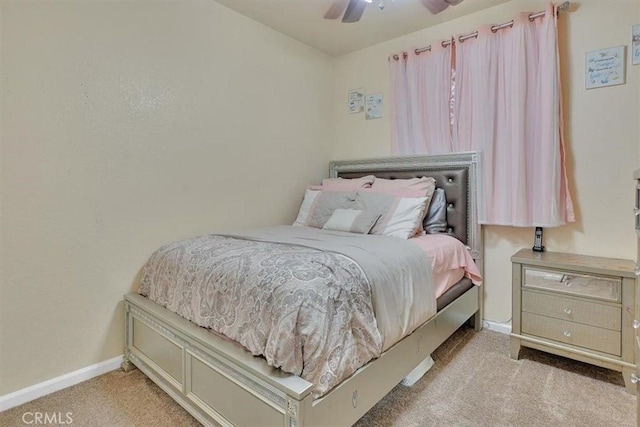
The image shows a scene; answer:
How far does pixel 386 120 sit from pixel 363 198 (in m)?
1.03

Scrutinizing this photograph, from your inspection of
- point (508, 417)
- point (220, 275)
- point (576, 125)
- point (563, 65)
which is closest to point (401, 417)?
point (508, 417)

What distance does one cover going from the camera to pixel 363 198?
8.32ft

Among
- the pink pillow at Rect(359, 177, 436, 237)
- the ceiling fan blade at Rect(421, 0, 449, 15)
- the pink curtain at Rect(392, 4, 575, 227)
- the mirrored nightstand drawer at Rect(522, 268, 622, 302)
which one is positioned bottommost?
the mirrored nightstand drawer at Rect(522, 268, 622, 302)

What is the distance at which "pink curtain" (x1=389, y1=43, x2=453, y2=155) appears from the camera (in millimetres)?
2754

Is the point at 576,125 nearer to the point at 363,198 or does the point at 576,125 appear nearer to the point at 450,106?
the point at 450,106

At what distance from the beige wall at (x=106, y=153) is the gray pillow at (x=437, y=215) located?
54.3 inches

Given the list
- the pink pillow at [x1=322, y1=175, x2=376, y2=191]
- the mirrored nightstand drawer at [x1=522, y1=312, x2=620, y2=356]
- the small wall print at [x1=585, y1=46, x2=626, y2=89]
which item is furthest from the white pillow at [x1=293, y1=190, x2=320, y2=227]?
the small wall print at [x1=585, y1=46, x2=626, y2=89]

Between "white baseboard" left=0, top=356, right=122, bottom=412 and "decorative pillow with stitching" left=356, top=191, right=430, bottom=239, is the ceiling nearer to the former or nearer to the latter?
"decorative pillow with stitching" left=356, top=191, right=430, bottom=239

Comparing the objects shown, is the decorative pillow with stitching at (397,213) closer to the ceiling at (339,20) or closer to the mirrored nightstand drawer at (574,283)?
the mirrored nightstand drawer at (574,283)

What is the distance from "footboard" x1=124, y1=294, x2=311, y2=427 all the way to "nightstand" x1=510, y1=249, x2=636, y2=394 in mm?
1653

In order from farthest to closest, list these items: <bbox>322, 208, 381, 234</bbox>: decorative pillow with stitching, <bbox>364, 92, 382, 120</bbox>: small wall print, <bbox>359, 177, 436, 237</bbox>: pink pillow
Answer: <bbox>364, 92, 382, 120</bbox>: small wall print
<bbox>359, 177, 436, 237</bbox>: pink pillow
<bbox>322, 208, 381, 234</bbox>: decorative pillow with stitching

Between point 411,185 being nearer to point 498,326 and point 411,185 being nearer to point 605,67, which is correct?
point 498,326

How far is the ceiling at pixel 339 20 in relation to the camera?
2520 mm

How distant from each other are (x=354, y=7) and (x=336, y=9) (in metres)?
0.18
